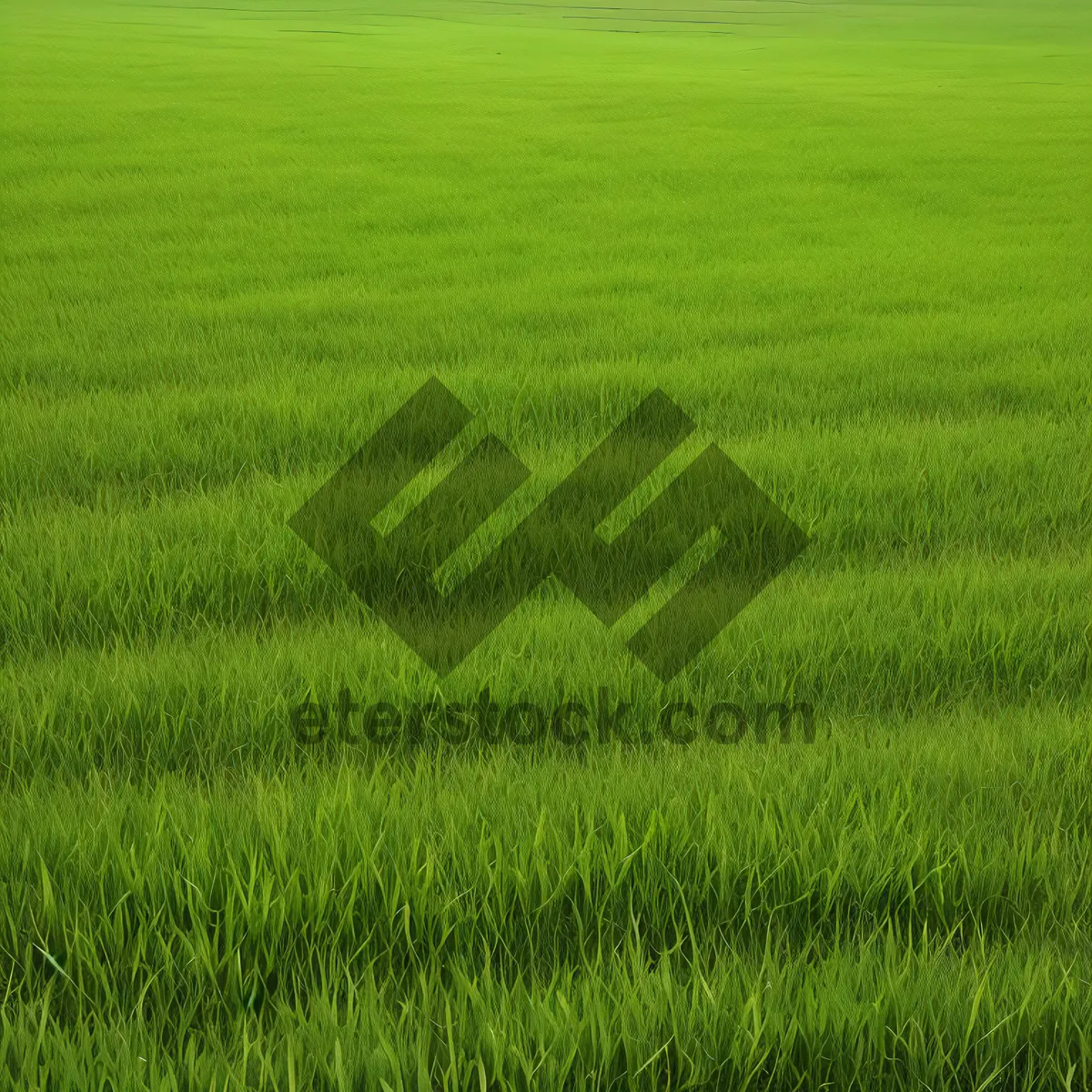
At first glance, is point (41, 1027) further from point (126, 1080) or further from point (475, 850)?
point (475, 850)

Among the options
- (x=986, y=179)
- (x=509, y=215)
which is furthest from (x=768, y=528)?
(x=986, y=179)

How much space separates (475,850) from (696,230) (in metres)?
8.36

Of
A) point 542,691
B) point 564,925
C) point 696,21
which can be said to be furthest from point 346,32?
point 564,925

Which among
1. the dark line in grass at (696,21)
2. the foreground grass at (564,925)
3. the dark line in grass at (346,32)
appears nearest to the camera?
the foreground grass at (564,925)

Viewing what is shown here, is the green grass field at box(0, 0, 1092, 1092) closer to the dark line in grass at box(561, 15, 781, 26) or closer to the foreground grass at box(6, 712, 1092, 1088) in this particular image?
the foreground grass at box(6, 712, 1092, 1088)

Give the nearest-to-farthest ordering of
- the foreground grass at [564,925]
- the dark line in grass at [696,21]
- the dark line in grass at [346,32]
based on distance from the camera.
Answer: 1. the foreground grass at [564,925]
2. the dark line in grass at [346,32]
3. the dark line in grass at [696,21]

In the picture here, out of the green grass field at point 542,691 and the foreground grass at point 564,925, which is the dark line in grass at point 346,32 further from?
the foreground grass at point 564,925

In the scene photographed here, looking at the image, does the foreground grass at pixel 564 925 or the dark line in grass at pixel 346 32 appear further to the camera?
the dark line in grass at pixel 346 32

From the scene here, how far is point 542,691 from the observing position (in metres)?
2.52

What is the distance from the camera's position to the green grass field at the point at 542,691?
1.41 metres

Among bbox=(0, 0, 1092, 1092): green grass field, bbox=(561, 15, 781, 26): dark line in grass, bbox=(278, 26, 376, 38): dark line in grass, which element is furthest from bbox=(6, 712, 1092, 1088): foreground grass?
bbox=(561, 15, 781, 26): dark line in grass

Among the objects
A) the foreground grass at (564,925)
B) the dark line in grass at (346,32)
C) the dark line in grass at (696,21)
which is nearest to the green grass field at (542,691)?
the foreground grass at (564,925)

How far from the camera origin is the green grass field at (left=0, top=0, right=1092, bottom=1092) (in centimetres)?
141

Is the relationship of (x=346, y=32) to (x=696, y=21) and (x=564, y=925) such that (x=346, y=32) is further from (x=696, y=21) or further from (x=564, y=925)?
(x=564, y=925)
